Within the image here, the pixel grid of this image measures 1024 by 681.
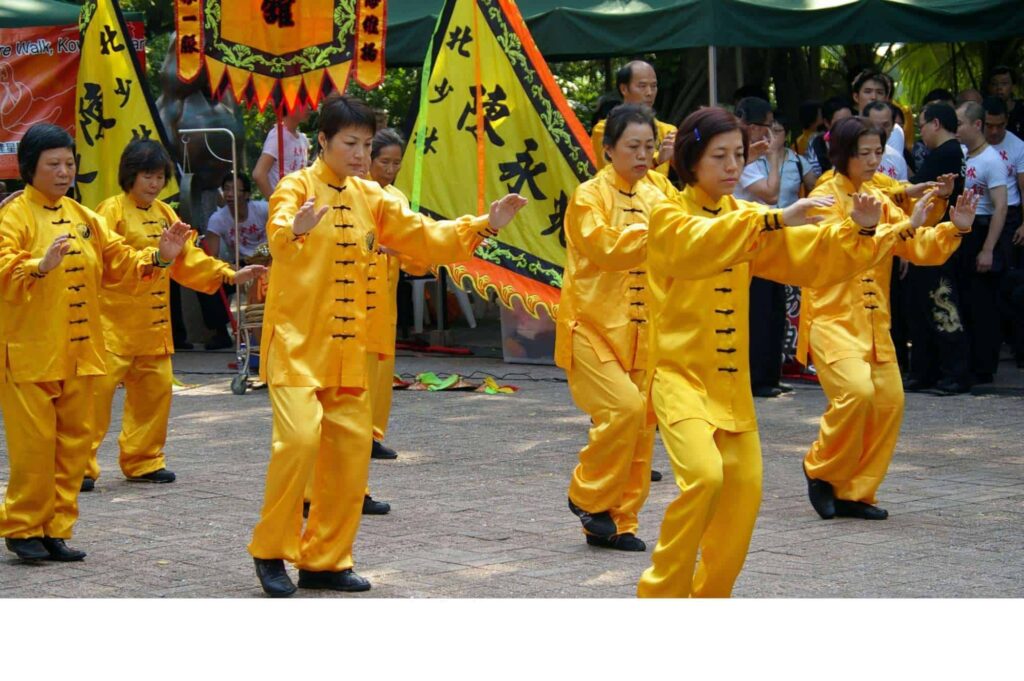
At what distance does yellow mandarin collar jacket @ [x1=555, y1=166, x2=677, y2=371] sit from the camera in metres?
6.33

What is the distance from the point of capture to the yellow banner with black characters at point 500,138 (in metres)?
9.62

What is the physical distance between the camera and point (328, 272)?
553 centimetres

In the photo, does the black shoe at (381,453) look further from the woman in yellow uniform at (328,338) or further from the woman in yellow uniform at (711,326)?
the woman in yellow uniform at (711,326)

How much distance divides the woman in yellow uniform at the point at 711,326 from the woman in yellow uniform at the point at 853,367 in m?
2.02

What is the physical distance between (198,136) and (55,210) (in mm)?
7046

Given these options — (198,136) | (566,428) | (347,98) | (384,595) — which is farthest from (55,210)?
(198,136)

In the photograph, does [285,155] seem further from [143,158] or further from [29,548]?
[29,548]

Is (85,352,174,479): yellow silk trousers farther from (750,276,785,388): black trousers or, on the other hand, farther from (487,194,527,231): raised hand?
(750,276,785,388): black trousers

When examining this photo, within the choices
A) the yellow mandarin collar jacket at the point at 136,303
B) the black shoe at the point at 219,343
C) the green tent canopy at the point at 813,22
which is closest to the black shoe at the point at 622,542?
the yellow mandarin collar jacket at the point at 136,303

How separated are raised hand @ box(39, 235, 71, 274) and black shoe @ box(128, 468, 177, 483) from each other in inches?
92.5

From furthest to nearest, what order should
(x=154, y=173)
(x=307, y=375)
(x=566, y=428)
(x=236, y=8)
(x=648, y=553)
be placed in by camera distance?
(x=236, y=8) < (x=566, y=428) < (x=154, y=173) < (x=648, y=553) < (x=307, y=375)

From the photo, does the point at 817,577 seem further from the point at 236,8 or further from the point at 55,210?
the point at 236,8

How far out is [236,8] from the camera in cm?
1019

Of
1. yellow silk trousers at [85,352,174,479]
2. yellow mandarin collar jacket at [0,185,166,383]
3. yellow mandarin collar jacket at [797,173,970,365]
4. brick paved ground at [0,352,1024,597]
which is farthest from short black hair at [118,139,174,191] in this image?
yellow mandarin collar jacket at [797,173,970,365]
